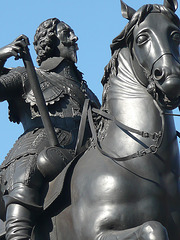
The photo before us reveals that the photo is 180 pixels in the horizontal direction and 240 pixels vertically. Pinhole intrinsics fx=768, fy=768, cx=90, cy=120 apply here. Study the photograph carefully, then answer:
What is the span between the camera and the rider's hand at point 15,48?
8.90 metres

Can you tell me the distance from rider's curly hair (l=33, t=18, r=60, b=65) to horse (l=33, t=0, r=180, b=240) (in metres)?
1.87

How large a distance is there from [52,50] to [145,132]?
271 cm

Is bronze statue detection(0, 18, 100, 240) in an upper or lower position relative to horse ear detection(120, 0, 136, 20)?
lower

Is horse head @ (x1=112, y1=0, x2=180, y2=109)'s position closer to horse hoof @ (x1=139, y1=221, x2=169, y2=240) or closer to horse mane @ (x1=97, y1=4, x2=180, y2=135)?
horse mane @ (x1=97, y1=4, x2=180, y2=135)

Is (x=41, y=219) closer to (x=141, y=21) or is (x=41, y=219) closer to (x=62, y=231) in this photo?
(x=62, y=231)

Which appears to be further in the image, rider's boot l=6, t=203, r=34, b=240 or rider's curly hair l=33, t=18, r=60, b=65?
rider's curly hair l=33, t=18, r=60, b=65

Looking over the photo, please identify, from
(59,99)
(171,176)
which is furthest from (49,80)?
(171,176)

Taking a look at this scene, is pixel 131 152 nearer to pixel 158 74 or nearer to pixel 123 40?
pixel 158 74

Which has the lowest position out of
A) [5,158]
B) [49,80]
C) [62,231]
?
[62,231]

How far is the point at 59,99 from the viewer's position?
9477 mm

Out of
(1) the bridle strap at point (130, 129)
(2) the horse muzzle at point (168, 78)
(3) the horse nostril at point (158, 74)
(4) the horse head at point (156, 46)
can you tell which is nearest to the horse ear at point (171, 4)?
(4) the horse head at point (156, 46)

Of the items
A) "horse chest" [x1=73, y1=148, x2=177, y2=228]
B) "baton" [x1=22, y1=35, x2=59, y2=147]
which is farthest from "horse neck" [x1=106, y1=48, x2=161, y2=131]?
"baton" [x1=22, y1=35, x2=59, y2=147]

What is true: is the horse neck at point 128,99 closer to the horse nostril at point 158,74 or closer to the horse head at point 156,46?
the horse head at point 156,46

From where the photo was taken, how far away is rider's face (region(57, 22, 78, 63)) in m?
10.0
